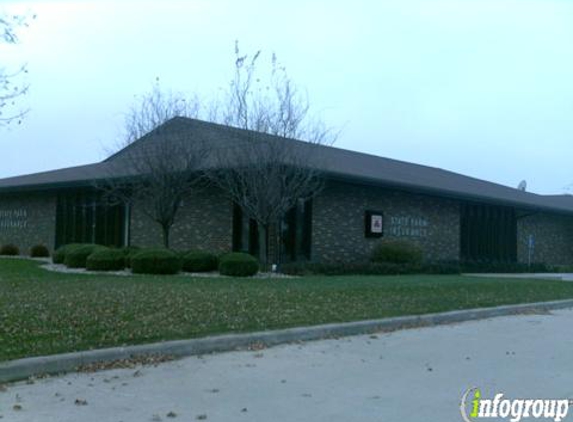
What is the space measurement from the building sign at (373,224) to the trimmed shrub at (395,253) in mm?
848

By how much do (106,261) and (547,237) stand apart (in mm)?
27339

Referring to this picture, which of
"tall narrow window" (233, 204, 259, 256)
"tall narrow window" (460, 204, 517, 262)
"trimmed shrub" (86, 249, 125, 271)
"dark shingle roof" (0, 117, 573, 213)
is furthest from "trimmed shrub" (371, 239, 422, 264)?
"trimmed shrub" (86, 249, 125, 271)

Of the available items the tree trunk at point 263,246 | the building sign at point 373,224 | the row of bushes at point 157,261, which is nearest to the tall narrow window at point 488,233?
the building sign at point 373,224

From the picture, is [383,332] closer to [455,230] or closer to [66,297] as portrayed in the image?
[66,297]

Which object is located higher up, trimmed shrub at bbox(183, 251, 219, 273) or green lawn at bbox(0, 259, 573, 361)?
trimmed shrub at bbox(183, 251, 219, 273)

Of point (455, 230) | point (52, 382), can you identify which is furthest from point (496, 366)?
point (455, 230)

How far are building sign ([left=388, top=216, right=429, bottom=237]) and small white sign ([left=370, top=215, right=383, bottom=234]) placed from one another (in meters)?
0.97

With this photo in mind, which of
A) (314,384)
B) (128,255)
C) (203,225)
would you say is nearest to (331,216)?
(203,225)

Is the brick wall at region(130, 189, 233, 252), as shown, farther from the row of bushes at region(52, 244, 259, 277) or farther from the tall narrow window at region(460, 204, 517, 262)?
the tall narrow window at region(460, 204, 517, 262)

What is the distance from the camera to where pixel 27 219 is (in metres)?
34.8

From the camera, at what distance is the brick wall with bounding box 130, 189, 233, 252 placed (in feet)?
86.1

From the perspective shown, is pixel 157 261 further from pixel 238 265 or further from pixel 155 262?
pixel 238 265

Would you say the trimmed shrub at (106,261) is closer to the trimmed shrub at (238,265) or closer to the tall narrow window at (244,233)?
the trimmed shrub at (238,265)

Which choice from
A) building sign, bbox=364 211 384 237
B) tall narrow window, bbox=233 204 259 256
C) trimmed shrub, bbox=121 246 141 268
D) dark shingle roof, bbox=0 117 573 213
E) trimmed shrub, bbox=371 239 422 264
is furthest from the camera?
building sign, bbox=364 211 384 237
